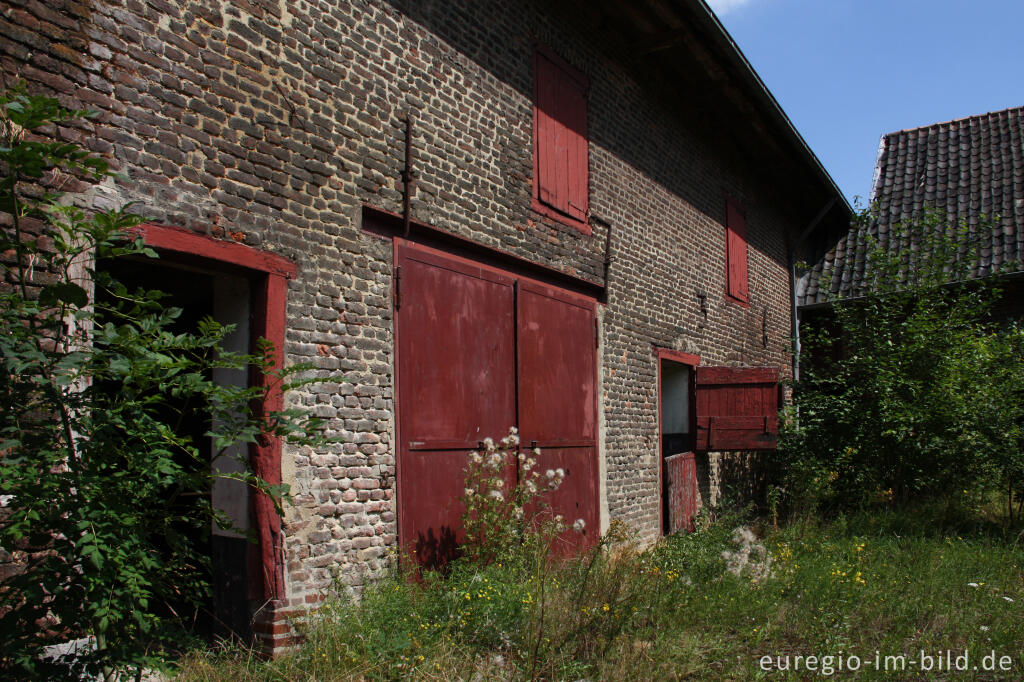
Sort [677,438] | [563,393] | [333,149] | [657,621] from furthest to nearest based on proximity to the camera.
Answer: [677,438], [563,393], [333,149], [657,621]

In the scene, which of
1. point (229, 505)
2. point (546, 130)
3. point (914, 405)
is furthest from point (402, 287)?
point (914, 405)

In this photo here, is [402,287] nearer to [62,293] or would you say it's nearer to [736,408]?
[62,293]

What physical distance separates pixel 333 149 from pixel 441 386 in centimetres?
188

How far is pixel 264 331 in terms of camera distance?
4.71 metres

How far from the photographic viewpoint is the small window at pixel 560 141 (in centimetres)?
750

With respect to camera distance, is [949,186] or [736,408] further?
[949,186]

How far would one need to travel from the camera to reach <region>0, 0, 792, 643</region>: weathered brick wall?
13.7ft

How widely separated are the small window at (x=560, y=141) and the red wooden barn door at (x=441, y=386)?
4.74 feet

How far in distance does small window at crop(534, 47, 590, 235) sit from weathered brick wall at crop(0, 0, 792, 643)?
171mm

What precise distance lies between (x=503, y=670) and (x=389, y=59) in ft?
13.9

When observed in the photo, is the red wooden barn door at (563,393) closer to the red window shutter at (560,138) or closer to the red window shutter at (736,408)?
the red window shutter at (560,138)

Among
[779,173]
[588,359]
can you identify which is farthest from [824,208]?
[588,359]

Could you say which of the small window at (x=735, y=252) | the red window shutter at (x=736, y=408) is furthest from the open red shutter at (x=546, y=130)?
the small window at (x=735, y=252)

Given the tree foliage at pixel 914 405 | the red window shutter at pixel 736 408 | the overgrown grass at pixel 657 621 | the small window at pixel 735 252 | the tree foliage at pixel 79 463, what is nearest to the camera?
the tree foliage at pixel 79 463
